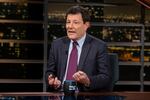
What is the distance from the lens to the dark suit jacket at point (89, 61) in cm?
306

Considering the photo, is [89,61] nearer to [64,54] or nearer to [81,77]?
[64,54]

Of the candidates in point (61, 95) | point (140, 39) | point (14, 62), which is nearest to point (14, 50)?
point (14, 62)

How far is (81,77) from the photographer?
2.70 m

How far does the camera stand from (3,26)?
670 centimetres

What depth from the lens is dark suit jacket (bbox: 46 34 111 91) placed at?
3.06 m

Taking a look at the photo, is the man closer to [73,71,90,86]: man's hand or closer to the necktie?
the necktie

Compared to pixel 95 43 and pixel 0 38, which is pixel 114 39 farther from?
pixel 95 43

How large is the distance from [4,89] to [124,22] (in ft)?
6.81

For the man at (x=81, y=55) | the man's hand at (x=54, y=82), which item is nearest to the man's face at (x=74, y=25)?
the man at (x=81, y=55)

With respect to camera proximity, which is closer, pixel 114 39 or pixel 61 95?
pixel 61 95

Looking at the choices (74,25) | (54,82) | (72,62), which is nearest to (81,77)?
(54,82)

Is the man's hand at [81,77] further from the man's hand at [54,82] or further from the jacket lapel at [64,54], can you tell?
the jacket lapel at [64,54]

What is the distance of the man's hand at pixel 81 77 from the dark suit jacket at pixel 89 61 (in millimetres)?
201

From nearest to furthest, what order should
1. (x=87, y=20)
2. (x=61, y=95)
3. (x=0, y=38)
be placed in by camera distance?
(x=61, y=95), (x=87, y=20), (x=0, y=38)
